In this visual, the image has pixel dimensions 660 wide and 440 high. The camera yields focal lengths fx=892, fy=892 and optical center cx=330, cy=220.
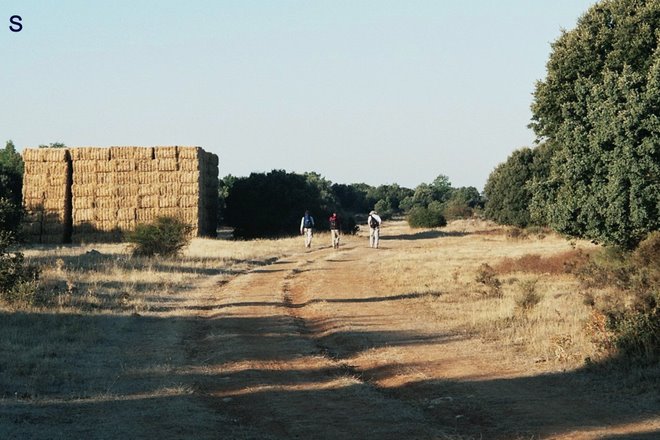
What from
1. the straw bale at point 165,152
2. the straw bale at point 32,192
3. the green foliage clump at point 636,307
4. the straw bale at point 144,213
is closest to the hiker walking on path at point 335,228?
the straw bale at point 144,213

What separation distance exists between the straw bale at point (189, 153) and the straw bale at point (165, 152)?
296 mm

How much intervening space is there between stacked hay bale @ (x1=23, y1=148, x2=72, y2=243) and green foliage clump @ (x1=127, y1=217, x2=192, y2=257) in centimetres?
1628

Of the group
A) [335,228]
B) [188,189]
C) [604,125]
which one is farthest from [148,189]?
[604,125]

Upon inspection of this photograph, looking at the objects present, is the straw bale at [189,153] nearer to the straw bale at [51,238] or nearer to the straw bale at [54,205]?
the straw bale at [54,205]

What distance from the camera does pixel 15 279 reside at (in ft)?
67.9

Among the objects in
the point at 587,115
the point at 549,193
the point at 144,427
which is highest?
the point at 587,115

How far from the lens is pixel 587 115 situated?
85.0 ft

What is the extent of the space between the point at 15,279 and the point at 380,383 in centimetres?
1160

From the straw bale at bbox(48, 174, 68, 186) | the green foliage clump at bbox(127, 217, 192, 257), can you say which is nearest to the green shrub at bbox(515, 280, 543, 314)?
the green foliage clump at bbox(127, 217, 192, 257)

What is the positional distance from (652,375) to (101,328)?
33.7 feet

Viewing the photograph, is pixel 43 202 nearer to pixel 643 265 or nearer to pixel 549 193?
pixel 549 193

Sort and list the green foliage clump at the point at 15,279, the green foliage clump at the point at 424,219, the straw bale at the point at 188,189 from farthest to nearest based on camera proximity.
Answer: the green foliage clump at the point at 424,219, the straw bale at the point at 188,189, the green foliage clump at the point at 15,279

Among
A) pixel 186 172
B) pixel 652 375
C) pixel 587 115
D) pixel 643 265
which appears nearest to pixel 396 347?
→ pixel 652 375

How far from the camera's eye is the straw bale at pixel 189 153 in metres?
51.2
